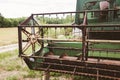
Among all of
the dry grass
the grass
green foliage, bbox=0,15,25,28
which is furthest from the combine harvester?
green foliage, bbox=0,15,25,28

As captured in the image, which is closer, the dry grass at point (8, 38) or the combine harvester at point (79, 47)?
the combine harvester at point (79, 47)

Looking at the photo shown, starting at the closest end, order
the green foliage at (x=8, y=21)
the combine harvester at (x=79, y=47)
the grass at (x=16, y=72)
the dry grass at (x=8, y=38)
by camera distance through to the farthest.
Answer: the combine harvester at (x=79, y=47)
the grass at (x=16, y=72)
the dry grass at (x=8, y=38)
the green foliage at (x=8, y=21)

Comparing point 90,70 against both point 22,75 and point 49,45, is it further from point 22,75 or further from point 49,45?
point 22,75

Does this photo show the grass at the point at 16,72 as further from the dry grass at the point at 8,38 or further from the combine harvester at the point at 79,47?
the dry grass at the point at 8,38

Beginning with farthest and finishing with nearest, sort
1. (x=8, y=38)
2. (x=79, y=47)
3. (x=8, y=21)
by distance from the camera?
(x=8, y=21) → (x=8, y=38) → (x=79, y=47)

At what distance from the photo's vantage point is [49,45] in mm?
5684

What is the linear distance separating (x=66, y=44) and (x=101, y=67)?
1.28 metres

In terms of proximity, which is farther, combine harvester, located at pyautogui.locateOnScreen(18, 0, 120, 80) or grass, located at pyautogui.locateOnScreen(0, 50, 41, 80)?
grass, located at pyautogui.locateOnScreen(0, 50, 41, 80)

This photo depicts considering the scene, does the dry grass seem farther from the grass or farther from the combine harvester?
the combine harvester

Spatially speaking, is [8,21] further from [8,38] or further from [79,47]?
[79,47]

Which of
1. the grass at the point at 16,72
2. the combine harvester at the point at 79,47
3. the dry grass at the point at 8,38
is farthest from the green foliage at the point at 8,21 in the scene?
the combine harvester at the point at 79,47

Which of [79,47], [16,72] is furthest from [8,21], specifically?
[79,47]

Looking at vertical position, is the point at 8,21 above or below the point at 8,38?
above

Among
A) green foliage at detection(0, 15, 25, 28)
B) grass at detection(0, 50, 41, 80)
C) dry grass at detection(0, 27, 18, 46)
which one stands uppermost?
green foliage at detection(0, 15, 25, 28)
